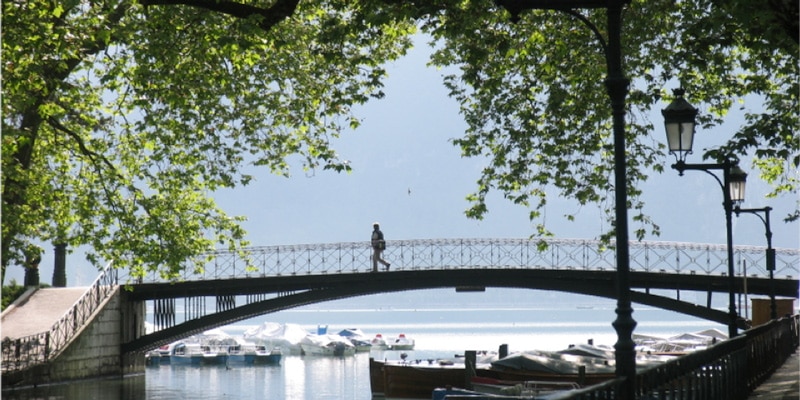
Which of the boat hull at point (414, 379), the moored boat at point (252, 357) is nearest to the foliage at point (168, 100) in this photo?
the boat hull at point (414, 379)

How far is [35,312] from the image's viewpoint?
41.2m

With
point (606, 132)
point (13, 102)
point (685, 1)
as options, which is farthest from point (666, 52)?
point (13, 102)

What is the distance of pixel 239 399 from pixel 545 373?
15299mm

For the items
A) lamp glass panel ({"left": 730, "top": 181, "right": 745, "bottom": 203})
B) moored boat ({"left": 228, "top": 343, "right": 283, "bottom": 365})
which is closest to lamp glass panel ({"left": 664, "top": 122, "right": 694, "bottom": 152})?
lamp glass panel ({"left": 730, "top": 181, "right": 745, "bottom": 203})

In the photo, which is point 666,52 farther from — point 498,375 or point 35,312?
point 35,312

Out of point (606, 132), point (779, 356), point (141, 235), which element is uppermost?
point (606, 132)

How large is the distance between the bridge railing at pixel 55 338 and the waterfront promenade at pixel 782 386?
2448 cm

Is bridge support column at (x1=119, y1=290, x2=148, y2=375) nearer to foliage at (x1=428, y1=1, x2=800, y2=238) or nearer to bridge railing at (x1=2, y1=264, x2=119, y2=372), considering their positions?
bridge railing at (x1=2, y1=264, x2=119, y2=372)

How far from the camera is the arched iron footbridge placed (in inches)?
1549

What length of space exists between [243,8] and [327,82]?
19.7ft

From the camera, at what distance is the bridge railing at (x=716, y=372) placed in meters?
8.82

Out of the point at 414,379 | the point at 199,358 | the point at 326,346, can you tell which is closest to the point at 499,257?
the point at 414,379

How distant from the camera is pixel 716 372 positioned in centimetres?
1239

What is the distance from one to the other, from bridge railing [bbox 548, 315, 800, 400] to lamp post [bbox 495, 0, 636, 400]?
0.19m
